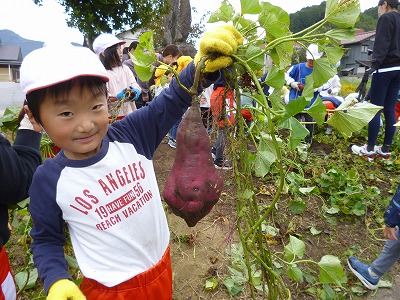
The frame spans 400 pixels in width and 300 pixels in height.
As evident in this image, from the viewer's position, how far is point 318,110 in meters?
0.84

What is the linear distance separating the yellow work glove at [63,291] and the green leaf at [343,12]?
3.30 ft

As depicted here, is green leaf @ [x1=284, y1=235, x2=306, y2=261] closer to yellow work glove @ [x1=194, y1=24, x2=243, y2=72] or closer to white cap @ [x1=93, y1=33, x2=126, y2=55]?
yellow work glove @ [x1=194, y1=24, x2=243, y2=72]

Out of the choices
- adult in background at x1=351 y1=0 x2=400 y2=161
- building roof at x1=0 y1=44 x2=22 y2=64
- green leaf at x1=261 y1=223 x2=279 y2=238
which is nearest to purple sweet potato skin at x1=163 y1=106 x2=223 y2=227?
green leaf at x1=261 y1=223 x2=279 y2=238

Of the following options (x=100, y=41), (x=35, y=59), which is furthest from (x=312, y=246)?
(x=100, y=41)

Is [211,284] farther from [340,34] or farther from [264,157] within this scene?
[340,34]

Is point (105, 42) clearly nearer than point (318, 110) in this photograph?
No

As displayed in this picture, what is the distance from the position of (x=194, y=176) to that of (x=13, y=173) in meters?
0.58

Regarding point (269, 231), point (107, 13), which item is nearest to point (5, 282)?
point (269, 231)

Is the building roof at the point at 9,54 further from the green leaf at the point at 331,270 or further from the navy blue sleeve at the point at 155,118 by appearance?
the green leaf at the point at 331,270

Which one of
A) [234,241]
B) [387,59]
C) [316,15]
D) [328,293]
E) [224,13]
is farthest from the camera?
[316,15]

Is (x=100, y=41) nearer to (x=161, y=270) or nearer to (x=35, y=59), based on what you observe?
(x=35, y=59)

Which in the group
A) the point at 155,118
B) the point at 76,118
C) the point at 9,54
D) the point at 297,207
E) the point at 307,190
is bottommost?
the point at 9,54

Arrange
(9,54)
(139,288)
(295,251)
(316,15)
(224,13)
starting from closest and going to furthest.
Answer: (224,13) < (139,288) < (295,251) < (316,15) < (9,54)

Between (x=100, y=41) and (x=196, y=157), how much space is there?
2216 mm
